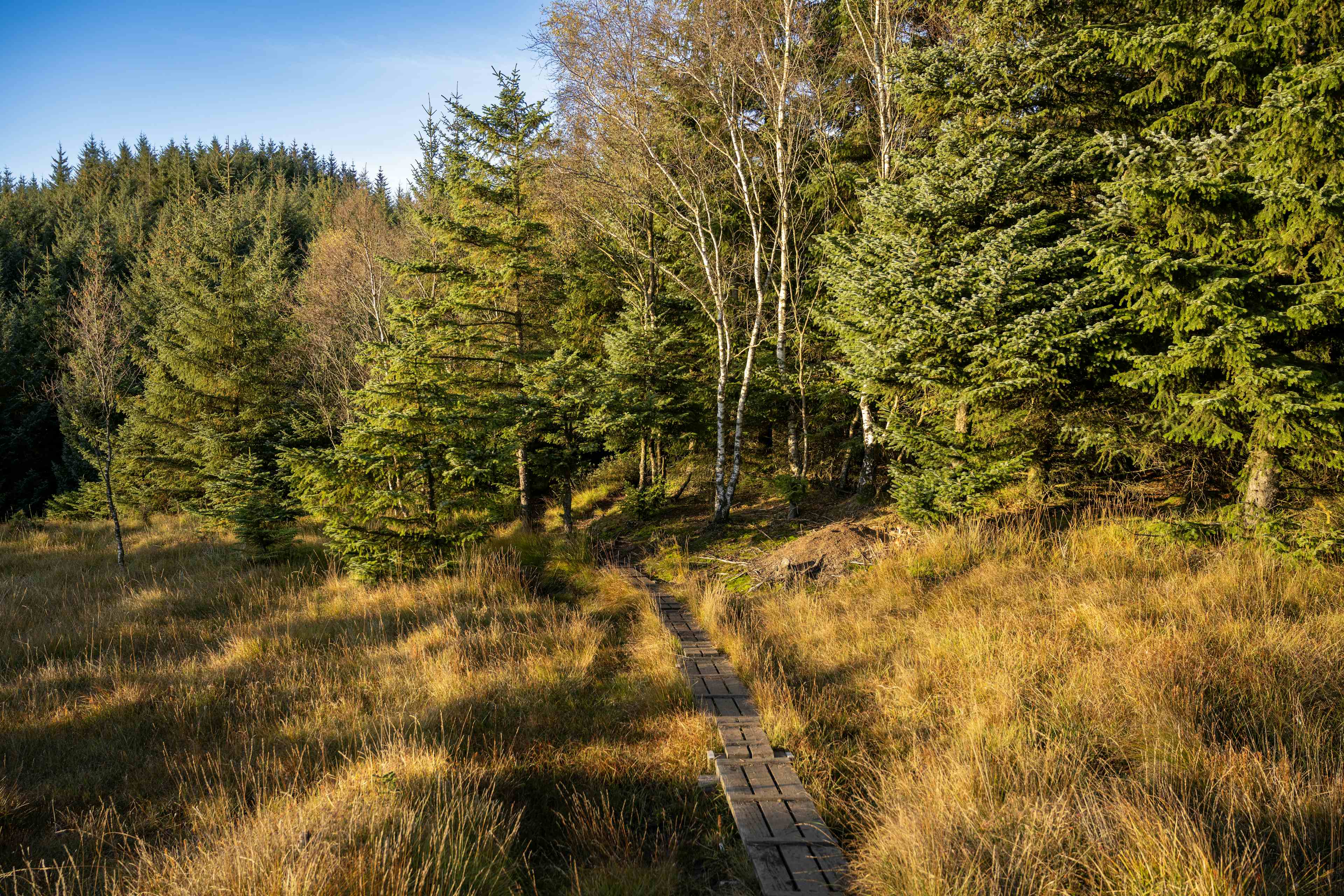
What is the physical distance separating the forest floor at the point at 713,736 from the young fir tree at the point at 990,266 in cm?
140

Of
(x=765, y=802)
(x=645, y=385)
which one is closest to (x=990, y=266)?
(x=765, y=802)

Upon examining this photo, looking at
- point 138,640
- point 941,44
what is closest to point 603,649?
point 138,640

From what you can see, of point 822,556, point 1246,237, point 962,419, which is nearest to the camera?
point 1246,237

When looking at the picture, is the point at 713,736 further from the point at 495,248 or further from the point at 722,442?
A: the point at 495,248

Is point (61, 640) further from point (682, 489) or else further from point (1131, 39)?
point (1131, 39)

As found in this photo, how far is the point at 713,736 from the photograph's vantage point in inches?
205

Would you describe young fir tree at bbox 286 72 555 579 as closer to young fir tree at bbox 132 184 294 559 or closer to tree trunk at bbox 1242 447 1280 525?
young fir tree at bbox 132 184 294 559

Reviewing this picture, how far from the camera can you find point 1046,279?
28.1 feet

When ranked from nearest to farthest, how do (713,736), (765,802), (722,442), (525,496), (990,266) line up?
(765,802) → (713,736) → (990,266) → (722,442) → (525,496)

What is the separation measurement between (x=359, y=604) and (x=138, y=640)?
2.92 metres

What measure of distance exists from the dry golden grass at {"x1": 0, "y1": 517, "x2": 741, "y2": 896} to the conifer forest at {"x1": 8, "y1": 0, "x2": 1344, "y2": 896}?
49 mm

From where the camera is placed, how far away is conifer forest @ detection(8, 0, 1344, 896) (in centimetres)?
381

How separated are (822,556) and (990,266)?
4.70 m

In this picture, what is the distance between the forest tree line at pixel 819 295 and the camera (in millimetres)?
6980
